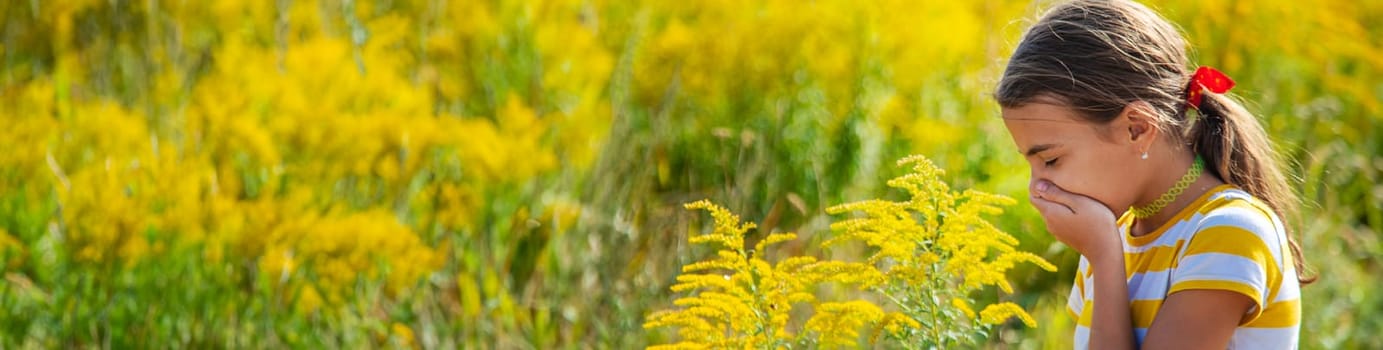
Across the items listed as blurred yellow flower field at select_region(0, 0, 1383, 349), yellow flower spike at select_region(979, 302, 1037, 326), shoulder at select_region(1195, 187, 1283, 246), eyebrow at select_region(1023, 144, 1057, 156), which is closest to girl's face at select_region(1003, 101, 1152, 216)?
eyebrow at select_region(1023, 144, 1057, 156)

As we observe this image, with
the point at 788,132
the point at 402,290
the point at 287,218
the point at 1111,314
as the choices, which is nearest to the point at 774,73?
the point at 788,132

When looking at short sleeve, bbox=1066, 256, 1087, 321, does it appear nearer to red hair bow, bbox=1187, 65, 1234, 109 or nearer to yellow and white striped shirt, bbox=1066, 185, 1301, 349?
yellow and white striped shirt, bbox=1066, 185, 1301, 349

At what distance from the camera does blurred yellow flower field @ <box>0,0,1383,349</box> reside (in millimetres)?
3338

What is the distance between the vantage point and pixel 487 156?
3.67 meters

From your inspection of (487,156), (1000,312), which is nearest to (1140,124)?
(1000,312)

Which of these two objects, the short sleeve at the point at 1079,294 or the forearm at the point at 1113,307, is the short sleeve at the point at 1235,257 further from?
the short sleeve at the point at 1079,294

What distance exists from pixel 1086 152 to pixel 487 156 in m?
2.09

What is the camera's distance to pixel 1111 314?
185cm

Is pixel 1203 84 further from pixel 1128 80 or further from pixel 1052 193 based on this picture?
pixel 1052 193

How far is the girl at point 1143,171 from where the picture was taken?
180 centimetres

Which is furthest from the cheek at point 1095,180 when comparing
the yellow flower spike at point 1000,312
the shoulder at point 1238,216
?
the yellow flower spike at point 1000,312

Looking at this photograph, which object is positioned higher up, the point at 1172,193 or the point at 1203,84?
the point at 1203,84

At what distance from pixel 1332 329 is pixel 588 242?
2125mm

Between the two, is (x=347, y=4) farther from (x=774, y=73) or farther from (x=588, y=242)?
(x=774, y=73)
